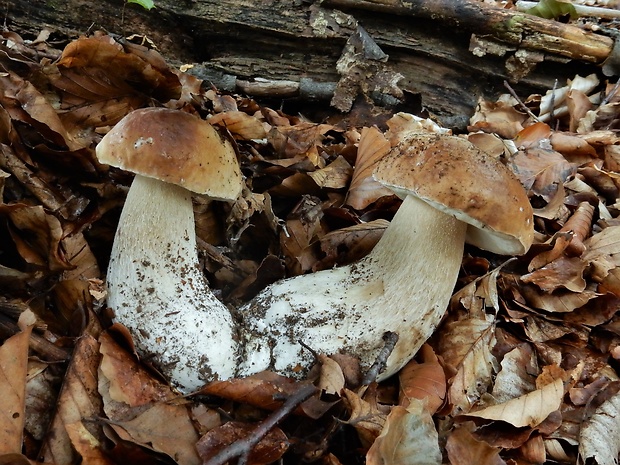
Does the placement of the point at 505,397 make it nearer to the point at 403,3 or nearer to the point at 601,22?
the point at 403,3

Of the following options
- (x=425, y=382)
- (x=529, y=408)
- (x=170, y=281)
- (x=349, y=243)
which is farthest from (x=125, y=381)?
(x=529, y=408)

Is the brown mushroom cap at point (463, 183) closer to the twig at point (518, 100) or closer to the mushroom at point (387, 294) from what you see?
the mushroom at point (387, 294)

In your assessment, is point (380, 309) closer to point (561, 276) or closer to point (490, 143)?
point (561, 276)

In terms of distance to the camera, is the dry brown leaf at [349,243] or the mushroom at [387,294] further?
the dry brown leaf at [349,243]

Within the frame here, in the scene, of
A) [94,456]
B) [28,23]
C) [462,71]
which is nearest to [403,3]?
[462,71]

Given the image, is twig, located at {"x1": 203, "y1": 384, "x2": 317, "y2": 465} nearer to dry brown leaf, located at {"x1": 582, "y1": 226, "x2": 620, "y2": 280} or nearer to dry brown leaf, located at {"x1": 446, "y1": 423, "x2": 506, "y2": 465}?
dry brown leaf, located at {"x1": 446, "y1": 423, "x2": 506, "y2": 465}

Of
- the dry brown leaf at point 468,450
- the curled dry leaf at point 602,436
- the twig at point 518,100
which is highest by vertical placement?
the twig at point 518,100

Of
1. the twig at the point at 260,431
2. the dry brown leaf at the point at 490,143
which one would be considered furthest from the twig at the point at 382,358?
the dry brown leaf at the point at 490,143
